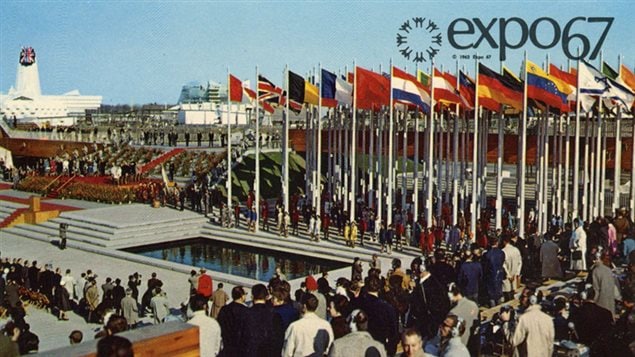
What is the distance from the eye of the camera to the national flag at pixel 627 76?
25.2 meters

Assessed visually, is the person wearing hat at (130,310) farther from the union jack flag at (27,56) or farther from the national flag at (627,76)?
the union jack flag at (27,56)

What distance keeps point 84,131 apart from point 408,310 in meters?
45.9

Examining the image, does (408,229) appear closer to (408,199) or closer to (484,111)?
(484,111)

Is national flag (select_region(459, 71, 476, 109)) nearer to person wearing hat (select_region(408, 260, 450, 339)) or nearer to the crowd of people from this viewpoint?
the crowd of people

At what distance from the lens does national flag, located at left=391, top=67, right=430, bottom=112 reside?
2512cm

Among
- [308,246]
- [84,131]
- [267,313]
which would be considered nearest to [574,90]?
[308,246]

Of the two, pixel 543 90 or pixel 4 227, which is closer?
pixel 543 90

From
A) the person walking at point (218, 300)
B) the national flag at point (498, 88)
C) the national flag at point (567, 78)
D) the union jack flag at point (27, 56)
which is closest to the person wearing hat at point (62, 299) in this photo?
the person walking at point (218, 300)

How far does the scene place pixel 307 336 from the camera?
7672mm

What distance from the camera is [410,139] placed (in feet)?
120

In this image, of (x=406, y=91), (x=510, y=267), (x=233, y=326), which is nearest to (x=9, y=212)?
(x=406, y=91)

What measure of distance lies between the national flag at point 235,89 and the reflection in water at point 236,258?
6.09 metres

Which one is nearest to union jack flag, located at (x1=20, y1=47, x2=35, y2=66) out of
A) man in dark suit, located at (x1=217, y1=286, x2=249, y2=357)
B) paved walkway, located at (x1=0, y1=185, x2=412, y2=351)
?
paved walkway, located at (x1=0, y1=185, x2=412, y2=351)

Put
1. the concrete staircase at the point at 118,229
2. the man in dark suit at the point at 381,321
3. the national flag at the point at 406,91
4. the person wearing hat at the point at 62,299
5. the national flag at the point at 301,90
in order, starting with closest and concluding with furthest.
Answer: the man in dark suit at the point at 381,321
the person wearing hat at the point at 62,299
the national flag at the point at 406,91
the national flag at the point at 301,90
the concrete staircase at the point at 118,229
